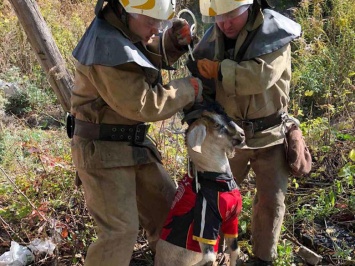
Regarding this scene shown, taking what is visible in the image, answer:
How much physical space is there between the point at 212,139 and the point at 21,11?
8.09ft

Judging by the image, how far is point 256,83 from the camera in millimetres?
3244

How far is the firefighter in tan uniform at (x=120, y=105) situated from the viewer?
3008 mm

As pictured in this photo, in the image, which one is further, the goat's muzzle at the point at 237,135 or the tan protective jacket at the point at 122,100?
the goat's muzzle at the point at 237,135

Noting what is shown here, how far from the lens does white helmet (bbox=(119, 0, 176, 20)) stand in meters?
3.04

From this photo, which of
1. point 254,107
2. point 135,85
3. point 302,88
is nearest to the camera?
point 135,85

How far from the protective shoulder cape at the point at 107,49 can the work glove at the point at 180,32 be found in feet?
1.50

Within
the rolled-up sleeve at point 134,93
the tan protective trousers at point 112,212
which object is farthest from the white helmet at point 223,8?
the tan protective trousers at point 112,212

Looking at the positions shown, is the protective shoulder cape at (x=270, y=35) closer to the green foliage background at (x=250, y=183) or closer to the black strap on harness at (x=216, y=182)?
the black strap on harness at (x=216, y=182)

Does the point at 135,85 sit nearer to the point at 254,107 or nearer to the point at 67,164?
the point at 254,107

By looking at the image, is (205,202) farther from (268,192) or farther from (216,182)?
(268,192)

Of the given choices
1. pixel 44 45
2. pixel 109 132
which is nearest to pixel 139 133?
pixel 109 132

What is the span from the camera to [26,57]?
330 inches

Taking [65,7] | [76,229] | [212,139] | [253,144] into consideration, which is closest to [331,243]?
[253,144]

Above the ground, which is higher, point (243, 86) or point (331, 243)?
point (243, 86)
